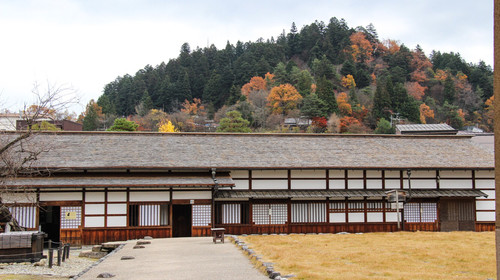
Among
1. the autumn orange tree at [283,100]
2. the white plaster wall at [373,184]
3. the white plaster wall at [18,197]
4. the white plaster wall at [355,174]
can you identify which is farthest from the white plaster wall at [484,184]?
the autumn orange tree at [283,100]

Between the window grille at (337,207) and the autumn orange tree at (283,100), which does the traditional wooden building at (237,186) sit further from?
the autumn orange tree at (283,100)

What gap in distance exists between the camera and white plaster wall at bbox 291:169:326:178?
2406cm

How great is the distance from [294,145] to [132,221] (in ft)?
30.2

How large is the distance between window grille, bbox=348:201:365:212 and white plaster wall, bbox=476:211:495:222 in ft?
19.2

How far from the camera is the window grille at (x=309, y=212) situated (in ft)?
77.8

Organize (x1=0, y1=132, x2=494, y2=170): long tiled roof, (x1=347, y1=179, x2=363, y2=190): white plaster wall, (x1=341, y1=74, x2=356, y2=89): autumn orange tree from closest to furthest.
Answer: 1. (x1=0, y1=132, x2=494, y2=170): long tiled roof
2. (x1=347, y1=179, x2=363, y2=190): white plaster wall
3. (x1=341, y1=74, x2=356, y2=89): autumn orange tree

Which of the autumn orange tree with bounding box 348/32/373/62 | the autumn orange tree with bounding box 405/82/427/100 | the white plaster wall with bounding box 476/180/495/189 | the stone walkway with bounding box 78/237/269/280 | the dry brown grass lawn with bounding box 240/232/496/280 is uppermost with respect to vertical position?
the autumn orange tree with bounding box 348/32/373/62

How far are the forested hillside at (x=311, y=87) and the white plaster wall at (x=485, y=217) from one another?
1539 inches

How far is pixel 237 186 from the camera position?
2359cm

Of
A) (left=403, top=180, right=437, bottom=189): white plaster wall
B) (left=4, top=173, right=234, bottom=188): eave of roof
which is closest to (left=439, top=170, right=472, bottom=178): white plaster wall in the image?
(left=403, top=180, right=437, bottom=189): white plaster wall

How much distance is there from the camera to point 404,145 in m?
27.1

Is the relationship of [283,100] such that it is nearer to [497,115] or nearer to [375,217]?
[375,217]

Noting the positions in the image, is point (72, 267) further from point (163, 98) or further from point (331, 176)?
point (163, 98)

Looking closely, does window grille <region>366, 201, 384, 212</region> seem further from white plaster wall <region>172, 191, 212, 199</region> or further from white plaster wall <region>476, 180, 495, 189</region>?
white plaster wall <region>172, 191, 212, 199</region>
